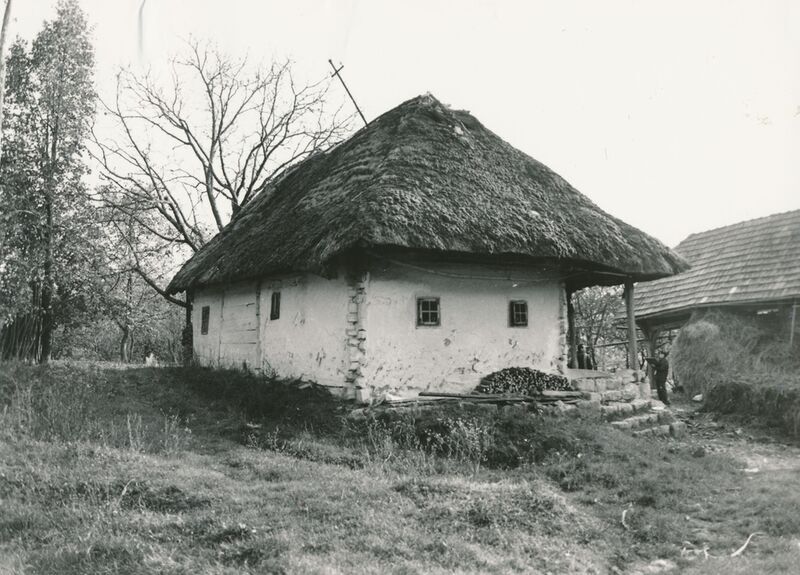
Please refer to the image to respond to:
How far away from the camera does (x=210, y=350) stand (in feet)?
47.8

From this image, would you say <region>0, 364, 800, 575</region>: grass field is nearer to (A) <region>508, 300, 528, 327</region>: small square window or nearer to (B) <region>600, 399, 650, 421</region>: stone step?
(B) <region>600, 399, 650, 421</region>: stone step

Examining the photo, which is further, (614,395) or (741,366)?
(741,366)

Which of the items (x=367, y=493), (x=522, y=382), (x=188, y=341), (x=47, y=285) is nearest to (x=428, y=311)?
(x=522, y=382)

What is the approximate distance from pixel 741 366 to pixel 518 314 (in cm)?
594

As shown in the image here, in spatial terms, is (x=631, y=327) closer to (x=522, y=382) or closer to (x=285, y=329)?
(x=522, y=382)

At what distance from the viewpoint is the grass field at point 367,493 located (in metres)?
4.60

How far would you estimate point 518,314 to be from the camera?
418 inches

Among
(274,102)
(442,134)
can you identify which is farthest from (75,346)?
(442,134)

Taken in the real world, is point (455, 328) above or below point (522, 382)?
above

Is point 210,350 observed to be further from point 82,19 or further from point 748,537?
point 748,537

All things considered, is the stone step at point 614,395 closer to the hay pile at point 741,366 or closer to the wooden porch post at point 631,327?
the wooden porch post at point 631,327

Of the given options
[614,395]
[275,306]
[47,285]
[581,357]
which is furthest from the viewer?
[47,285]

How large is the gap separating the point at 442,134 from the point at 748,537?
318 inches

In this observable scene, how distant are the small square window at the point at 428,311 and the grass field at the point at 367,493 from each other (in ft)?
5.34
